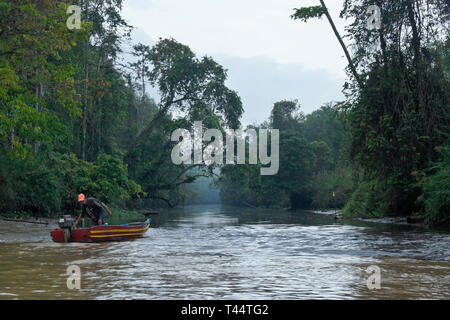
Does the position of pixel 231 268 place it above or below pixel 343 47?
below

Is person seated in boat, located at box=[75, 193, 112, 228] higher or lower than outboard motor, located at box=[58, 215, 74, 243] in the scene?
higher

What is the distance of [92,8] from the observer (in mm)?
38188

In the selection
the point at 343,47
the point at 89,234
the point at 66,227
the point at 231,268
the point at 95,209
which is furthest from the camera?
the point at 343,47

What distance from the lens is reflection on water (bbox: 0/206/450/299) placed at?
26.4 ft

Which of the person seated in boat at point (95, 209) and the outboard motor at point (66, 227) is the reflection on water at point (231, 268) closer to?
the outboard motor at point (66, 227)

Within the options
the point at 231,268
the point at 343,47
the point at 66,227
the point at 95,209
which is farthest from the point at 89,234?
the point at 343,47

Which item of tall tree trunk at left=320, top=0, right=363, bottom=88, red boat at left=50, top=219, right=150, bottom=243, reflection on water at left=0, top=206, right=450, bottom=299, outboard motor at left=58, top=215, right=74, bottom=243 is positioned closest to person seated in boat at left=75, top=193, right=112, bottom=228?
red boat at left=50, top=219, right=150, bottom=243

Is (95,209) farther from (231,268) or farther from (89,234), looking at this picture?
(231,268)

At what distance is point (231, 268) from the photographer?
36.2 ft

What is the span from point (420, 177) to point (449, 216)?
8.96 ft

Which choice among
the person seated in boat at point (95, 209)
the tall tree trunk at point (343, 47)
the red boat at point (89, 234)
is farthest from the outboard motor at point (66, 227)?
the tall tree trunk at point (343, 47)

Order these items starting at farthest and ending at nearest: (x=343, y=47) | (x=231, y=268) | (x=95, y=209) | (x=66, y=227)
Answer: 1. (x=343, y=47)
2. (x=95, y=209)
3. (x=66, y=227)
4. (x=231, y=268)

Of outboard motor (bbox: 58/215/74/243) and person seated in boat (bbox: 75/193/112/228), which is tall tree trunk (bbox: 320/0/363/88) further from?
outboard motor (bbox: 58/215/74/243)

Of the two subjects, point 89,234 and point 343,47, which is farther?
point 343,47
